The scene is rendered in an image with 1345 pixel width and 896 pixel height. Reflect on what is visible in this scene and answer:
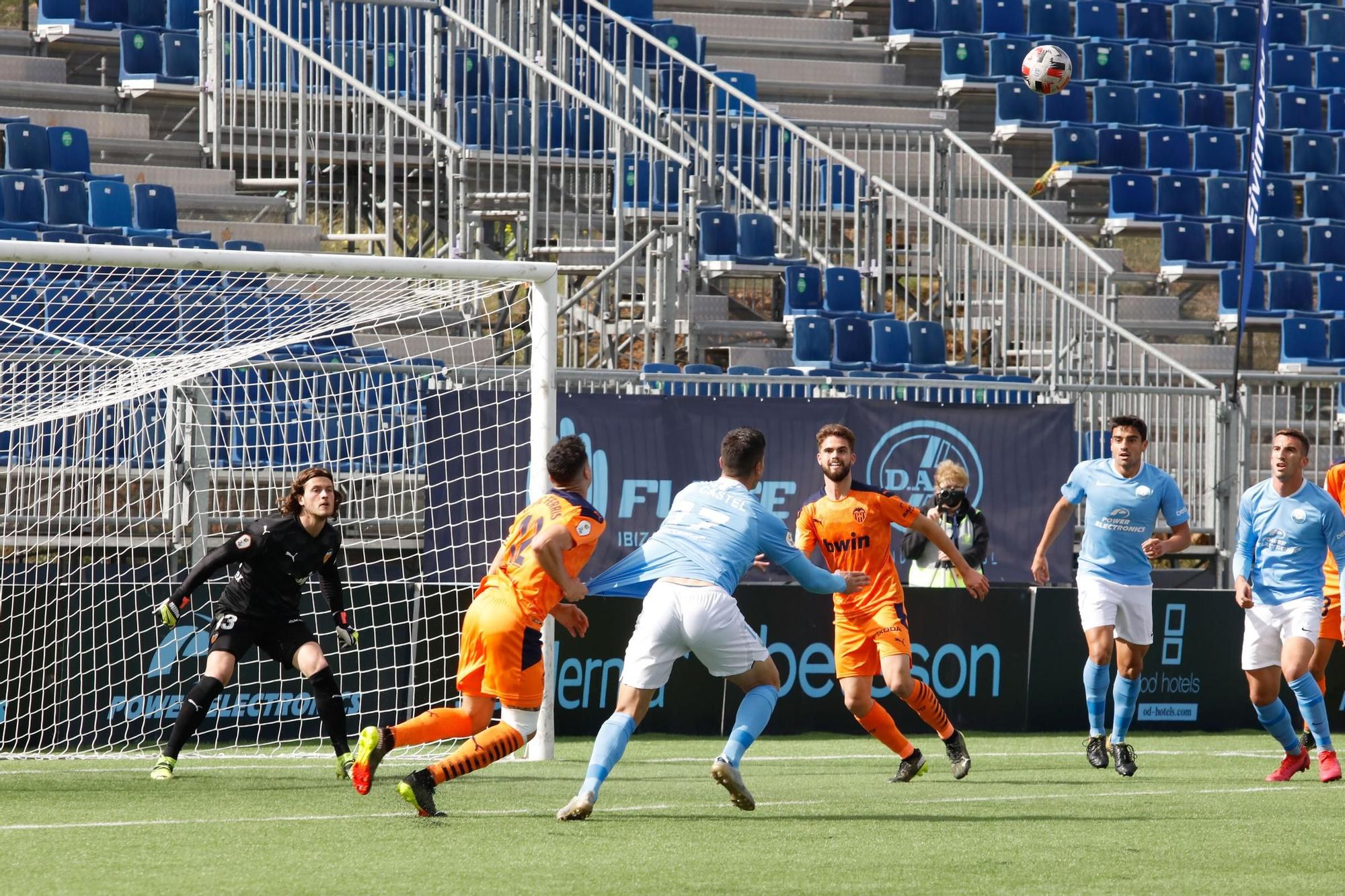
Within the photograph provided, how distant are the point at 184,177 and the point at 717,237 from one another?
5.46m

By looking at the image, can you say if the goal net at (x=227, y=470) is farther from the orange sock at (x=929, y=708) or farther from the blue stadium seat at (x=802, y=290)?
the blue stadium seat at (x=802, y=290)

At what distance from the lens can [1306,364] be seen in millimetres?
19844

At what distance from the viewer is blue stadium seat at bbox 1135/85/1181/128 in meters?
23.2

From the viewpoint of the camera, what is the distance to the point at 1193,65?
24.1 meters

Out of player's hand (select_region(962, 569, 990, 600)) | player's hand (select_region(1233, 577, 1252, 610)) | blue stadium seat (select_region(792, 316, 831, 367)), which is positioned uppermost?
blue stadium seat (select_region(792, 316, 831, 367))

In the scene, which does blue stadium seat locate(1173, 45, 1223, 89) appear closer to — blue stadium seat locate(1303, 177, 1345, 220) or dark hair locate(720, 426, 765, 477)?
blue stadium seat locate(1303, 177, 1345, 220)

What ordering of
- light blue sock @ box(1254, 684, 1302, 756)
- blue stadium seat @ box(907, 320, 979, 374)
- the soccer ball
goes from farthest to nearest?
1. the soccer ball
2. blue stadium seat @ box(907, 320, 979, 374)
3. light blue sock @ box(1254, 684, 1302, 756)

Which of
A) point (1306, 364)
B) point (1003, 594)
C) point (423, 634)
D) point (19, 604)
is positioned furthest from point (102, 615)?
point (1306, 364)

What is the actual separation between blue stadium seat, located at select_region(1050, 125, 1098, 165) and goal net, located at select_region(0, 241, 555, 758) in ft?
33.8

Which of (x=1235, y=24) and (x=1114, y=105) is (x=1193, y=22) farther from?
(x=1114, y=105)

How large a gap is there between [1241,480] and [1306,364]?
5.49m

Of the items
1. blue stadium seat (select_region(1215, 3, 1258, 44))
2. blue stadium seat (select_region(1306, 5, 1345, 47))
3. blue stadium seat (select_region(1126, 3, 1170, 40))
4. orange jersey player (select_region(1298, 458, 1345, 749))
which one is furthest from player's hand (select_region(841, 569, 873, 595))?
blue stadium seat (select_region(1306, 5, 1345, 47))

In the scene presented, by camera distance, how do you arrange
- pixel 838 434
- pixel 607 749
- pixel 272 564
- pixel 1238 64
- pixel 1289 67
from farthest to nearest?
pixel 1238 64 < pixel 1289 67 < pixel 272 564 < pixel 838 434 < pixel 607 749

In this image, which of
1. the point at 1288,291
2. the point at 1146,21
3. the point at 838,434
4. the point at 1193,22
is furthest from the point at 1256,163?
the point at 838,434
